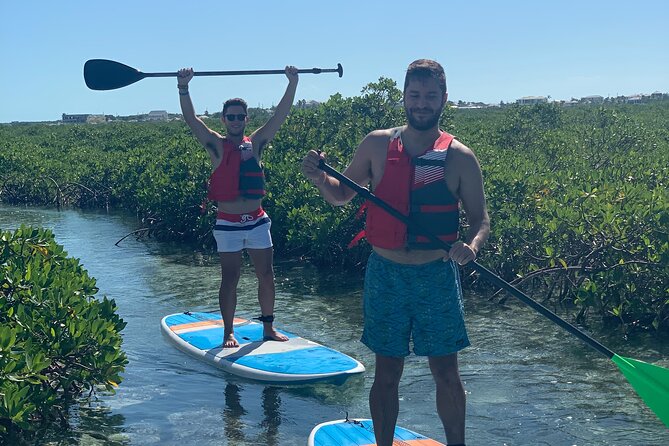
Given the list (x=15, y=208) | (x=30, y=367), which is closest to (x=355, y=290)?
(x=30, y=367)

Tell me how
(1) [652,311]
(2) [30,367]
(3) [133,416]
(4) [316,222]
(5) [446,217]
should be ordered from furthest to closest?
(4) [316,222] < (1) [652,311] < (3) [133,416] < (2) [30,367] < (5) [446,217]

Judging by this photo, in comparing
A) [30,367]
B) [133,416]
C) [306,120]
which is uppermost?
[306,120]

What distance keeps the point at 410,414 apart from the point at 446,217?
2.28 meters

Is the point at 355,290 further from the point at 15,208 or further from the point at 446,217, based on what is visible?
the point at 15,208

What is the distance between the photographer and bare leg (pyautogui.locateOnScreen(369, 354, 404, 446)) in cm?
443

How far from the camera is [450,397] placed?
434 centimetres

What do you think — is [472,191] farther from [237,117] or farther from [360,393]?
[237,117]

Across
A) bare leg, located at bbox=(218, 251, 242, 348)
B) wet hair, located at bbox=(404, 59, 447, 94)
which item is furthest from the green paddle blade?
bare leg, located at bbox=(218, 251, 242, 348)

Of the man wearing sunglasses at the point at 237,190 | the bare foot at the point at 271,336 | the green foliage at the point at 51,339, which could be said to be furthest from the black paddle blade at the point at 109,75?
the bare foot at the point at 271,336

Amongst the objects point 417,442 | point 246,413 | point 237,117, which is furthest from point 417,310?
point 237,117

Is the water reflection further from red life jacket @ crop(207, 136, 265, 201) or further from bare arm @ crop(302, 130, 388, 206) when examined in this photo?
bare arm @ crop(302, 130, 388, 206)

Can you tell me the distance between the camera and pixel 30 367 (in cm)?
503

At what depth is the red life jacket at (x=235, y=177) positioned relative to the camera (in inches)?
279

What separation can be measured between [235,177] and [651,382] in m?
3.82
